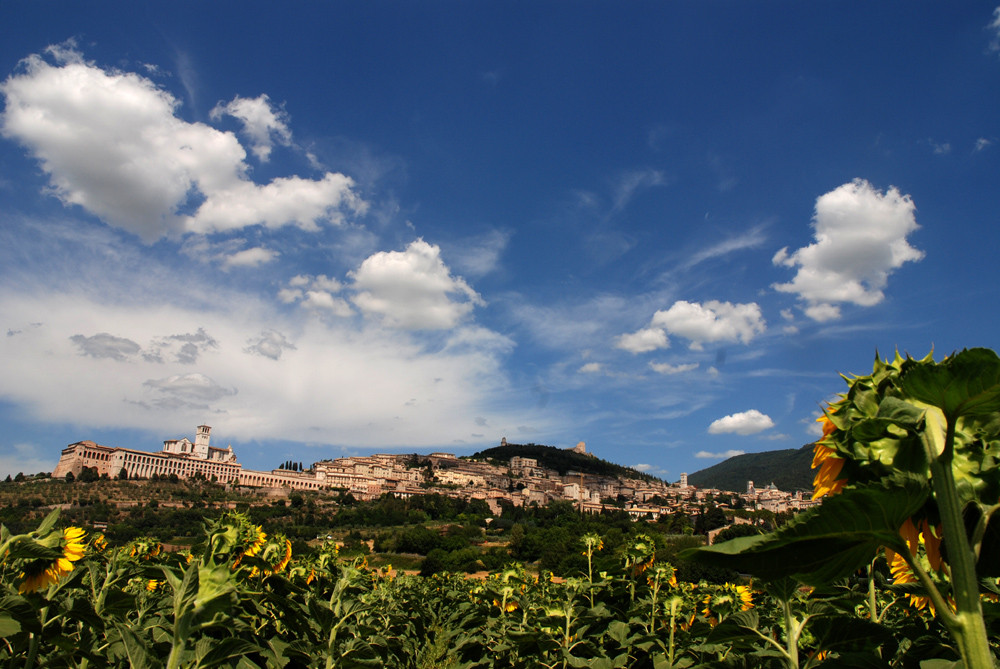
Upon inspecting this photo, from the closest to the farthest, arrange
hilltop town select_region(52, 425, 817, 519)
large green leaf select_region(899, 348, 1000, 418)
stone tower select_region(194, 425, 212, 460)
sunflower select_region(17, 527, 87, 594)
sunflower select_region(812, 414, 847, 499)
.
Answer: large green leaf select_region(899, 348, 1000, 418)
sunflower select_region(812, 414, 847, 499)
sunflower select_region(17, 527, 87, 594)
hilltop town select_region(52, 425, 817, 519)
stone tower select_region(194, 425, 212, 460)

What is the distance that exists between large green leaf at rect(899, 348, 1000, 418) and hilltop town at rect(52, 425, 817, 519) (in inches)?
5282

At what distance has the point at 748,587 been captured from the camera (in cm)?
735

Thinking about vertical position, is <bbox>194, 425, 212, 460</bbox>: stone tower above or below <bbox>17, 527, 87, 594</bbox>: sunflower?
above

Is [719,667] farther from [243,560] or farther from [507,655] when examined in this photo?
[507,655]

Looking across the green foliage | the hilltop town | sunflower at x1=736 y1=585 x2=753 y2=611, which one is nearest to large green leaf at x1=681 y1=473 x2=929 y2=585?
the green foliage

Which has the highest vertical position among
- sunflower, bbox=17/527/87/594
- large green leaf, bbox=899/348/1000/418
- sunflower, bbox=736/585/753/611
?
A: large green leaf, bbox=899/348/1000/418

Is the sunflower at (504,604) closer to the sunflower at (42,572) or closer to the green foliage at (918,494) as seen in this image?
the sunflower at (42,572)

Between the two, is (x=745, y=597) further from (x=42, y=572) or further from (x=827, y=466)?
(x=42, y=572)

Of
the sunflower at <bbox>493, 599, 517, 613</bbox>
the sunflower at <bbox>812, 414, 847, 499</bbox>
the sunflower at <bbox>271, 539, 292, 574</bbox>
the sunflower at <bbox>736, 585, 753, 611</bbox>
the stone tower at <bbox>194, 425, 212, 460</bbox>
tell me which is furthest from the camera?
the stone tower at <bbox>194, 425, 212, 460</bbox>

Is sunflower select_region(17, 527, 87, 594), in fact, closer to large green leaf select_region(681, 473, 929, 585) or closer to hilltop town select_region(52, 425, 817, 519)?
large green leaf select_region(681, 473, 929, 585)

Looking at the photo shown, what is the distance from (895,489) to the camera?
0.98 meters

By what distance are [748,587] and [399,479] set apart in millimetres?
168112

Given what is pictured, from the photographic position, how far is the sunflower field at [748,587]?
103cm

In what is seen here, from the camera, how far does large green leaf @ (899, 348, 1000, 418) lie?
0.96 m
